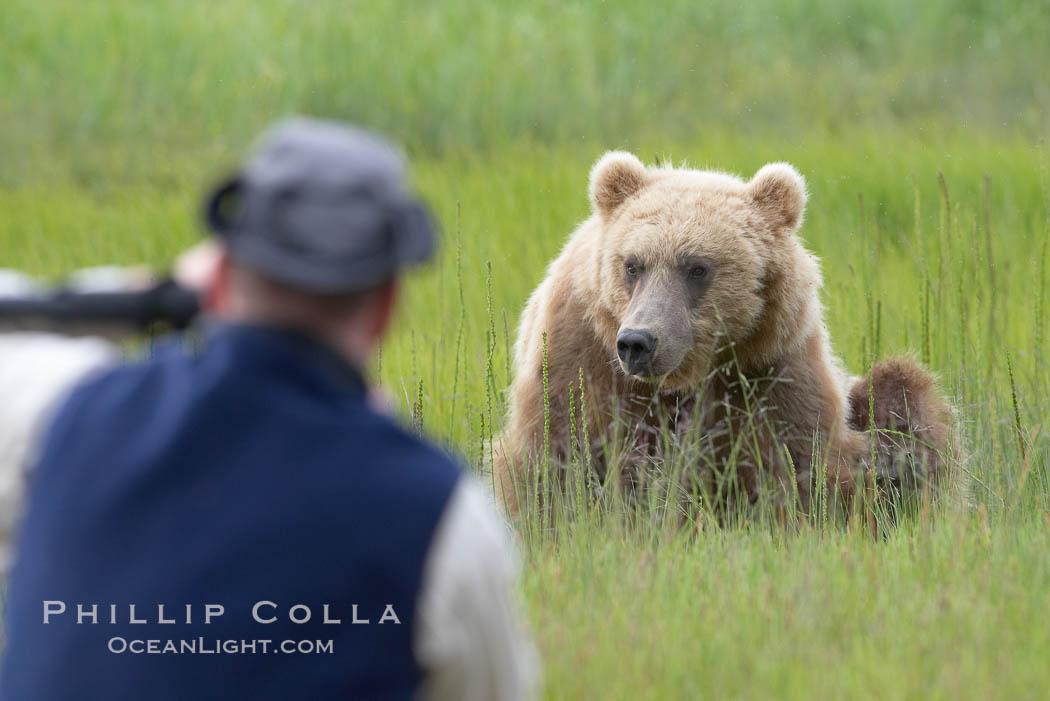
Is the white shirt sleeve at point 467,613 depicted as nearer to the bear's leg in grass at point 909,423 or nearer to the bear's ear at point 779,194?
the bear's leg in grass at point 909,423

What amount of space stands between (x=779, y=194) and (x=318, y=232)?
3484 millimetres

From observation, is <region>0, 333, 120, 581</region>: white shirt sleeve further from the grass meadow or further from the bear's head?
the bear's head

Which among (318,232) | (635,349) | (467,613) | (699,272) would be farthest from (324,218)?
(699,272)

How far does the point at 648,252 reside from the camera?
464 cm

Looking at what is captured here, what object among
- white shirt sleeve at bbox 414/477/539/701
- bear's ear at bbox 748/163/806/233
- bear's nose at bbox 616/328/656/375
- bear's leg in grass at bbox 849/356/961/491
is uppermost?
bear's ear at bbox 748/163/806/233

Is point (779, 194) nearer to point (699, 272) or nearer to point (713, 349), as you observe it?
point (699, 272)

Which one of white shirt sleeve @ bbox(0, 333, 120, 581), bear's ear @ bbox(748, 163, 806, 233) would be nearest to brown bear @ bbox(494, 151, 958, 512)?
bear's ear @ bbox(748, 163, 806, 233)

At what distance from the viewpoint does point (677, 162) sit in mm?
8625

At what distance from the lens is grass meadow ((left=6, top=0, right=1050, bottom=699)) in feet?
9.27

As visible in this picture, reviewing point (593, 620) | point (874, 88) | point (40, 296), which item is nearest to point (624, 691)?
point (593, 620)

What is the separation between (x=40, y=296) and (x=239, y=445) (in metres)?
0.51

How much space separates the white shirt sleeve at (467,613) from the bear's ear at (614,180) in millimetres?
3406

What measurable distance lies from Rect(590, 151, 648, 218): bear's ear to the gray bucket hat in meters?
3.36

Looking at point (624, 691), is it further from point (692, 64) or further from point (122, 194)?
point (692, 64)
